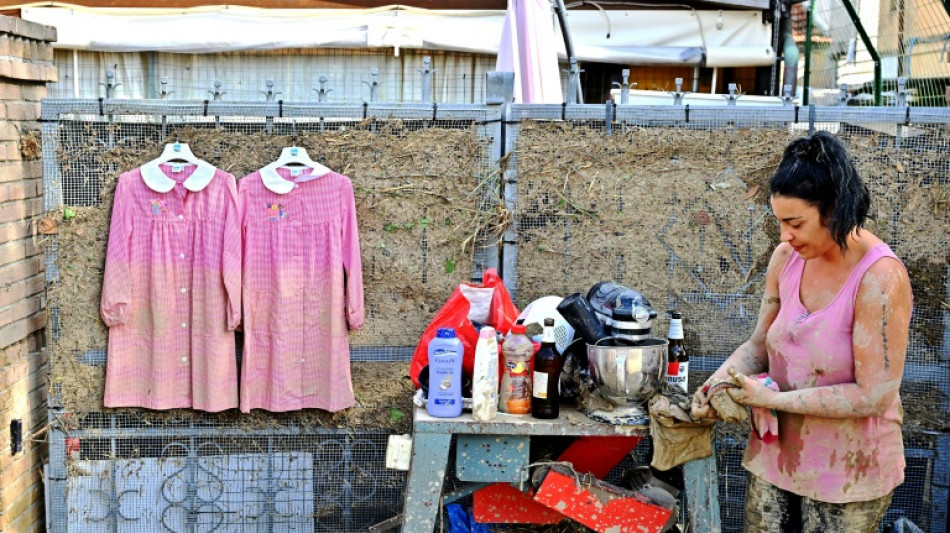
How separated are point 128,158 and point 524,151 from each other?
219 centimetres

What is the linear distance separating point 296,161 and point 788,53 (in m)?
7.43

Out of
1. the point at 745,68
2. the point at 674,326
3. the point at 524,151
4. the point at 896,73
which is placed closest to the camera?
the point at 674,326

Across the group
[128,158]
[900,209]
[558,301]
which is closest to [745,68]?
[900,209]

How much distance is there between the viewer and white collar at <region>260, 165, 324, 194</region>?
506cm

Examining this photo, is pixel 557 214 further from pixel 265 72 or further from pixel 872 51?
pixel 265 72

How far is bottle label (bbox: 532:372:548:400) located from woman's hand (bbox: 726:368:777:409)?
2.71 ft

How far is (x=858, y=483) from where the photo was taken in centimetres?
350

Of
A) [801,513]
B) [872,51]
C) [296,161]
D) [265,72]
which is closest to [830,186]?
[801,513]

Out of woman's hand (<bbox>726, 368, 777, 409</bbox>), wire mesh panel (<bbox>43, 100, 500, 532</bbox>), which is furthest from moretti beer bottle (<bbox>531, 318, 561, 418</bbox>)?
wire mesh panel (<bbox>43, 100, 500, 532</bbox>)

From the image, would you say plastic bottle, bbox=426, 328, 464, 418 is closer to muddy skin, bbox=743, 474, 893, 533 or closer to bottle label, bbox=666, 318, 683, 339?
bottle label, bbox=666, 318, 683, 339

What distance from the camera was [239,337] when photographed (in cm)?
527

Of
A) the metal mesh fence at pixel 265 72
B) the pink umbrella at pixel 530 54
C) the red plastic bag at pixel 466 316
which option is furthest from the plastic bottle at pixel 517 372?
the metal mesh fence at pixel 265 72

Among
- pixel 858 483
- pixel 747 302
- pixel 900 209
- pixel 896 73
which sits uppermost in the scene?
pixel 896 73

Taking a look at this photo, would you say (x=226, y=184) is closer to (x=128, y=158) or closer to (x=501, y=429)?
(x=128, y=158)
